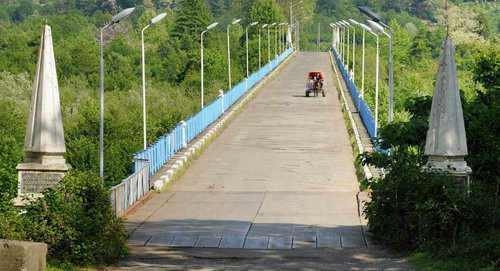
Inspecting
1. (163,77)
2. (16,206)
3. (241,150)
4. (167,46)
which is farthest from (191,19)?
(16,206)

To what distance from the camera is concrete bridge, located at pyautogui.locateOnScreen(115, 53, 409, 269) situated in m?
14.0

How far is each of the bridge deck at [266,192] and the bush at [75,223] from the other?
6.20 ft

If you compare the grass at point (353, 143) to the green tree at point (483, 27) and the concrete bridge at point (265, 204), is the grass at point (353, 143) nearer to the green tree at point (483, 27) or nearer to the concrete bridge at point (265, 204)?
the concrete bridge at point (265, 204)

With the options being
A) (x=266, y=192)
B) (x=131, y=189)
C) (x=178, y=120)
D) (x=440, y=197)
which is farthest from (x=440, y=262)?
(x=178, y=120)

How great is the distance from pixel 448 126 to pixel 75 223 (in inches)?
235

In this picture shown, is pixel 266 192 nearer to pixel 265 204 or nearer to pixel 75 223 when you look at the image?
pixel 265 204

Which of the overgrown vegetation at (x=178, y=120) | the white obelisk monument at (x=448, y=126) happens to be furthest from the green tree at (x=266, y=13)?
the white obelisk monument at (x=448, y=126)

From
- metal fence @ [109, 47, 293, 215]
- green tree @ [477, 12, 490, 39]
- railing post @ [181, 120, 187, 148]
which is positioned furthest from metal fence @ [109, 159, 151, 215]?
green tree @ [477, 12, 490, 39]

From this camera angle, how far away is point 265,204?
20.3 meters

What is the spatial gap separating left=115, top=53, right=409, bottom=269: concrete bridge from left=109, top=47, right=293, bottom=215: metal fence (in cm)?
40

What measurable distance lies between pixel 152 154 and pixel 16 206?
36.9 ft

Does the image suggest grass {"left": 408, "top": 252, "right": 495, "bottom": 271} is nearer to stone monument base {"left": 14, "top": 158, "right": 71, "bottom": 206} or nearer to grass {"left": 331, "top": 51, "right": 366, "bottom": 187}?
stone monument base {"left": 14, "top": 158, "right": 71, "bottom": 206}

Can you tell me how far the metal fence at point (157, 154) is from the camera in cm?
1825

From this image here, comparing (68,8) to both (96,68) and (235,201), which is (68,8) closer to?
(96,68)
